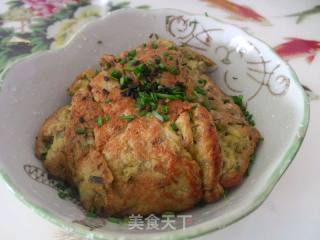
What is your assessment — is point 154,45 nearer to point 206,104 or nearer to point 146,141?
point 206,104

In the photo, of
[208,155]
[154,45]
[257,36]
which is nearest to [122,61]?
[154,45]

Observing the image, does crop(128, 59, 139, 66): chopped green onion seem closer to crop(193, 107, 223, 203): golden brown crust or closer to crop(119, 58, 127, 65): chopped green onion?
crop(119, 58, 127, 65): chopped green onion

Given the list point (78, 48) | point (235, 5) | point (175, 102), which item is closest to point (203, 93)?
point (175, 102)

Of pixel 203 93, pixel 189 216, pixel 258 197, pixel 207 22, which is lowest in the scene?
pixel 189 216

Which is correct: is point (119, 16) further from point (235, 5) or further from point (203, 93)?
point (235, 5)

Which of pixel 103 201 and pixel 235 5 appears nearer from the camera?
pixel 103 201

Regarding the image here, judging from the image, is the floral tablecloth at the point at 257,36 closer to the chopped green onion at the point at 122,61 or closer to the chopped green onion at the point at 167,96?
the chopped green onion at the point at 167,96

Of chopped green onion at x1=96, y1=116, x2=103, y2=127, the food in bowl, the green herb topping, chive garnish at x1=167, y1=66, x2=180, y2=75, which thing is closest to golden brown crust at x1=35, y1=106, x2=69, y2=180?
the food in bowl
